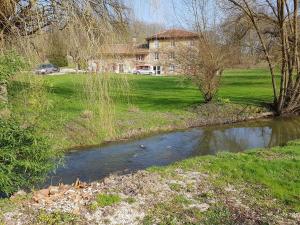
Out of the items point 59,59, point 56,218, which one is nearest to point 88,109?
point 59,59

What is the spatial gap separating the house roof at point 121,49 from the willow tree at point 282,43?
562 inches

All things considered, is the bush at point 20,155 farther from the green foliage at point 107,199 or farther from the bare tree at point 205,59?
the bare tree at point 205,59

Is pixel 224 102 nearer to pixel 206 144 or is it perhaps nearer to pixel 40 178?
pixel 206 144

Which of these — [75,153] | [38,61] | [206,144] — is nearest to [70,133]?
[75,153]

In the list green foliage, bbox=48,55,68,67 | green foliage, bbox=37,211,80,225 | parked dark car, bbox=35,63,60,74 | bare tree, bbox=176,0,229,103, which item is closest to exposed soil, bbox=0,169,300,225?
green foliage, bbox=37,211,80,225

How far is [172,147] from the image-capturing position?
15.3m

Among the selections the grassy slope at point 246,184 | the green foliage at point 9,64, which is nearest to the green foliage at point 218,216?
the grassy slope at point 246,184

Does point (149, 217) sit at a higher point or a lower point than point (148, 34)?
lower

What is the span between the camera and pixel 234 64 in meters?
24.0

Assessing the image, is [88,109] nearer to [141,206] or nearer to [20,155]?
[20,155]

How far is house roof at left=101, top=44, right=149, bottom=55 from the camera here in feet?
25.7

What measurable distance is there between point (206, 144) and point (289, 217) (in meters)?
9.56

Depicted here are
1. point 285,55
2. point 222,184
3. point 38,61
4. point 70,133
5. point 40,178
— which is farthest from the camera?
point 285,55

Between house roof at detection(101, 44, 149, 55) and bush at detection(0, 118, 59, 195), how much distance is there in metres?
2.19
